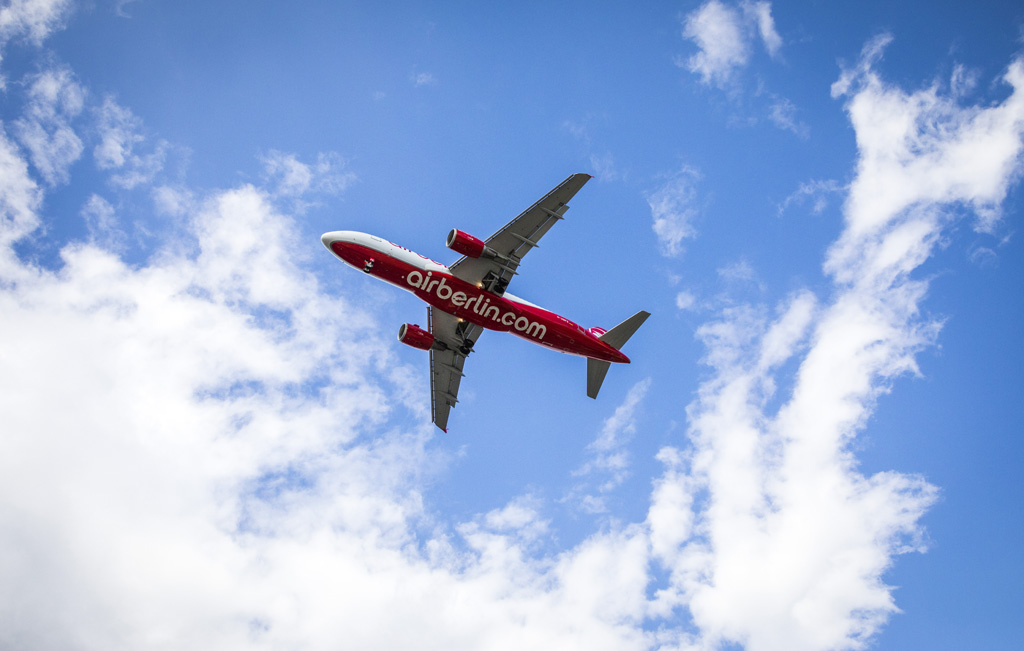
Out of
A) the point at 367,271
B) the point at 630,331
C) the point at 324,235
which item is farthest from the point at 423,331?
the point at 630,331

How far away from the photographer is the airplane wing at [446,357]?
158 feet

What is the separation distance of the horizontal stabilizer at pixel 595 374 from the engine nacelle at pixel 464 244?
469 inches

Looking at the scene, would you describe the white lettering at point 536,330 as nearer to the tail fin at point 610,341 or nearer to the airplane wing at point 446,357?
the tail fin at point 610,341

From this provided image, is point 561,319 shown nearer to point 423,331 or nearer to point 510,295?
point 510,295

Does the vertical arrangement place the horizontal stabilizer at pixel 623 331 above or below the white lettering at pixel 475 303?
above

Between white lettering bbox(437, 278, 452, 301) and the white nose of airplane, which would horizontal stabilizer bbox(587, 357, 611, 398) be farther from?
the white nose of airplane

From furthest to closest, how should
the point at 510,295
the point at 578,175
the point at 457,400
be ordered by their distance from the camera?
1. the point at 457,400
2. the point at 510,295
3. the point at 578,175

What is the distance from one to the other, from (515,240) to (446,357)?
1217 cm

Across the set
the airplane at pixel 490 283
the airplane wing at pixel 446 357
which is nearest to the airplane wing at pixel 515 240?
the airplane at pixel 490 283

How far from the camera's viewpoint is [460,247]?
41.6m

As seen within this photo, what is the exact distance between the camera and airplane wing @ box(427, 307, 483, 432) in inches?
1901

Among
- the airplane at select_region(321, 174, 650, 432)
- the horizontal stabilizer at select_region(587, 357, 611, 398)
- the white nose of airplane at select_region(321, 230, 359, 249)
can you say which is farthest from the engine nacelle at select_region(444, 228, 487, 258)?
the horizontal stabilizer at select_region(587, 357, 611, 398)

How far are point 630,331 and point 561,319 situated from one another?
4883 millimetres

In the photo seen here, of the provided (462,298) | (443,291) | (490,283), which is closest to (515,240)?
(490,283)
